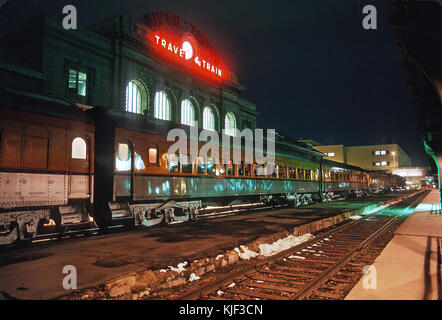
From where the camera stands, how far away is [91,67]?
22.0m

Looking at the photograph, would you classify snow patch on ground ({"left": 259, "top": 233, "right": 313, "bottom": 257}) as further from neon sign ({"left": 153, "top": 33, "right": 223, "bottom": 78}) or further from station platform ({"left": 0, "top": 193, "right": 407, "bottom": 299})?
neon sign ({"left": 153, "top": 33, "right": 223, "bottom": 78})

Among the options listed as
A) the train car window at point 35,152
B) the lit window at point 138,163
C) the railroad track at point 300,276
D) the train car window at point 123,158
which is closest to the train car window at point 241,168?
the lit window at point 138,163

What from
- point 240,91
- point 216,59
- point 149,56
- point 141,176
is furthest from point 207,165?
point 240,91

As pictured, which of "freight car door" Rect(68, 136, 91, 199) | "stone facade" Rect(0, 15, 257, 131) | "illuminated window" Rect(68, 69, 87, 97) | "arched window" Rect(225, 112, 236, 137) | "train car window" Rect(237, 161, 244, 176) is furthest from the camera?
"arched window" Rect(225, 112, 236, 137)

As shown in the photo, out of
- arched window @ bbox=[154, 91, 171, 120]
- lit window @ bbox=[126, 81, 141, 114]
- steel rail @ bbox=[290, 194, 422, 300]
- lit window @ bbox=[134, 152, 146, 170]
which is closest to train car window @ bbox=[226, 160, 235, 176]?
lit window @ bbox=[134, 152, 146, 170]

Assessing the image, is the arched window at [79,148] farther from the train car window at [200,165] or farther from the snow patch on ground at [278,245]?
the snow patch on ground at [278,245]

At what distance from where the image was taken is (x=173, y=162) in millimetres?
11609

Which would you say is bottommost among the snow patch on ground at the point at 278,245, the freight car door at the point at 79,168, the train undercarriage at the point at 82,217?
the snow patch on ground at the point at 278,245

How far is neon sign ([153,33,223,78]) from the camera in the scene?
26.2 metres

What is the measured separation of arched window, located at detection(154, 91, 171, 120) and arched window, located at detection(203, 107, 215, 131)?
207 inches

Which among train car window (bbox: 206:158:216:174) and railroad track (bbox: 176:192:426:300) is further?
train car window (bbox: 206:158:216:174)

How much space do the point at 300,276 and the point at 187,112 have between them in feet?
82.8

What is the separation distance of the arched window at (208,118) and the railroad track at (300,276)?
24.2 m

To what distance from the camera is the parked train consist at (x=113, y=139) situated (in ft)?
26.3
